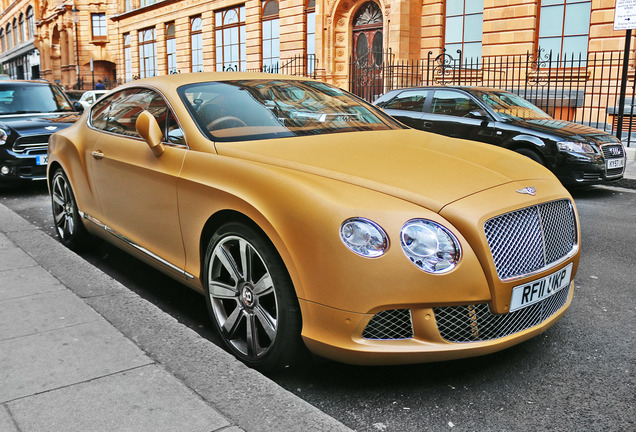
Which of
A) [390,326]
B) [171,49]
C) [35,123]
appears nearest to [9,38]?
[171,49]

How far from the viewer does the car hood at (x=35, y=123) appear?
8.65 meters

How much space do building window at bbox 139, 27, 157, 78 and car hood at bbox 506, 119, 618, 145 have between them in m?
32.6

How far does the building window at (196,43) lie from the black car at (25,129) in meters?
24.0

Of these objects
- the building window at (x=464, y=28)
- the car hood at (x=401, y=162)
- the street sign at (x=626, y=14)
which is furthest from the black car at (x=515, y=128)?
the building window at (x=464, y=28)

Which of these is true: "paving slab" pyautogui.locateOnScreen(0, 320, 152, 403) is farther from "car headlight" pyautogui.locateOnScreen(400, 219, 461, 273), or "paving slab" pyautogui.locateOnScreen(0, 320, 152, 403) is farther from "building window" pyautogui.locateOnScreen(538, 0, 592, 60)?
"building window" pyautogui.locateOnScreen(538, 0, 592, 60)

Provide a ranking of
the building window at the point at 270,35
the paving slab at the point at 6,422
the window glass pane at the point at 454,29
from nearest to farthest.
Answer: the paving slab at the point at 6,422
the window glass pane at the point at 454,29
the building window at the point at 270,35

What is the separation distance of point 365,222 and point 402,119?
813 cm

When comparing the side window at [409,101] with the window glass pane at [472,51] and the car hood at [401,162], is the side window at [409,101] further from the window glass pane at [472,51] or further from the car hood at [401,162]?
the window glass pane at [472,51]

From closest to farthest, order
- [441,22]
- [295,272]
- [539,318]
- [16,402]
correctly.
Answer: [16,402], [295,272], [539,318], [441,22]

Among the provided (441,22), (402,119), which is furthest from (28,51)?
(402,119)

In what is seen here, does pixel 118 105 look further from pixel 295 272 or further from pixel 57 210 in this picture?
pixel 295 272

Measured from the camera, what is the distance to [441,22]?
21312 millimetres

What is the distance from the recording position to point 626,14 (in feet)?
38.6

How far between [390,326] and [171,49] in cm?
3611
